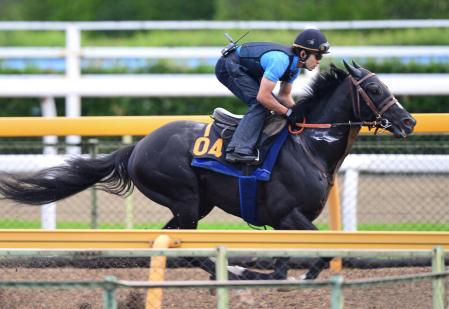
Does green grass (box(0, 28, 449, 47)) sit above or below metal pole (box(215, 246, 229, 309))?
above

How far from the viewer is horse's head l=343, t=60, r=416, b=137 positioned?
20.3 feet

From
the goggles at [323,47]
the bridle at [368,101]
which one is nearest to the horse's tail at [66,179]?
the goggles at [323,47]

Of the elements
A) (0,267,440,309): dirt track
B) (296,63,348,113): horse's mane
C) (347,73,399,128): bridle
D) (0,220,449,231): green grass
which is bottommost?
(0,267,440,309): dirt track

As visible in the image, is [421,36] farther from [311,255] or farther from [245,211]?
[311,255]

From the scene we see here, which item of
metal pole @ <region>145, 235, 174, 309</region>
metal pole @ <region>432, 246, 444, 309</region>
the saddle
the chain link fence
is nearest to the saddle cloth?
the saddle

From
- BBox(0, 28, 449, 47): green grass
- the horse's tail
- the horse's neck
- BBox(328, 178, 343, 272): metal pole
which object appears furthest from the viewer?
BBox(0, 28, 449, 47): green grass

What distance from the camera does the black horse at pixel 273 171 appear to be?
6211 millimetres

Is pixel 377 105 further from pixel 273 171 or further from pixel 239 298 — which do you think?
pixel 239 298

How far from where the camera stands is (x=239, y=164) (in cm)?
625

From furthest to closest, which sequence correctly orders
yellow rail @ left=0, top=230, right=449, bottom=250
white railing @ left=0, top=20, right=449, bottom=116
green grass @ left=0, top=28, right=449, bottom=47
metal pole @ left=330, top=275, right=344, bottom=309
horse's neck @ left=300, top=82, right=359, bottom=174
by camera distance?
green grass @ left=0, top=28, right=449, bottom=47 < white railing @ left=0, top=20, right=449, bottom=116 < horse's neck @ left=300, top=82, right=359, bottom=174 < yellow rail @ left=0, top=230, right=449, bottom=250 < metal pole @ left=330, top=275, right=344, bottom=309

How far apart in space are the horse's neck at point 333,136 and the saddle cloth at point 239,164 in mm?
209

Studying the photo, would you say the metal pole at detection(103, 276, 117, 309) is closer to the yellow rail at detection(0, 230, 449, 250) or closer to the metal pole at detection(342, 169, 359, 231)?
the yellow rail at detection(0, 230, 449, 250)

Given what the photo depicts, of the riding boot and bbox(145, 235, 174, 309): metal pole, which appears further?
the riding boot

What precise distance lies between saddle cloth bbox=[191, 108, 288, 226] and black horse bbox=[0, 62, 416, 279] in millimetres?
56
